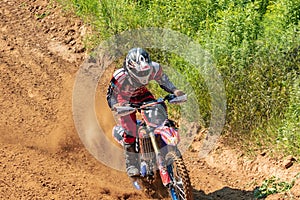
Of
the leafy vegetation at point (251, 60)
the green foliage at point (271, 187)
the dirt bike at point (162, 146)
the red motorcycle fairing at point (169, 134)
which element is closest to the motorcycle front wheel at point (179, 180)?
the dirt bike at point (162, 146)

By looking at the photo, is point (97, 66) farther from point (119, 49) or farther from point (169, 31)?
point (169, 31)

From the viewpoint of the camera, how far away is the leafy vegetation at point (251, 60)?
9688mm

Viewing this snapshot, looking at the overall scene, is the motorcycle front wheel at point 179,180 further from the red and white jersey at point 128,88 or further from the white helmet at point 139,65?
the white helmet at point 139,65

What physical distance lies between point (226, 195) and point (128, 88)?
2240 mm

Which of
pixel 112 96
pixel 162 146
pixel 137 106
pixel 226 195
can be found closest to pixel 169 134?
pixel 162 146

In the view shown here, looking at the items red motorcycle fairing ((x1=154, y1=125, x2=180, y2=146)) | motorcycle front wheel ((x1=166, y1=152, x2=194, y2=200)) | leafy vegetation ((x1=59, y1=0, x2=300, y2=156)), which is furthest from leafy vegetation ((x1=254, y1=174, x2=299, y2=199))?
red motorcycle fairing ((x1=154, y1=125, x2=180, y2=146))

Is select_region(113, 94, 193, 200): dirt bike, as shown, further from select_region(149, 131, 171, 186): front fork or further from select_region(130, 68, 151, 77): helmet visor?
select_region(130, 68, 151, 77): helmet visor

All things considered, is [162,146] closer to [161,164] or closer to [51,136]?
[161,164]

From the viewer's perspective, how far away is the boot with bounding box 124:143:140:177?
8.73 meters

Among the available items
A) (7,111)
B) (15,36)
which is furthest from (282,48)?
(15,36)

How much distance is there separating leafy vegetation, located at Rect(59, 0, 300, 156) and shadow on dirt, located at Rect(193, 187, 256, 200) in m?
0.99

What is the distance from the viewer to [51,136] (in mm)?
10922

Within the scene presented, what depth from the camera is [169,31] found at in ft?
39.2

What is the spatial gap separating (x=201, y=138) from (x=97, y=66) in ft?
12.1
